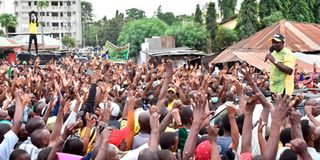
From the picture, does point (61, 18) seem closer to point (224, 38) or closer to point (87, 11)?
point (87, 11)

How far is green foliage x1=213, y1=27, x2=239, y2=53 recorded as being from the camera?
36.9 meters

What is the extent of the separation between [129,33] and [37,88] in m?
30.9

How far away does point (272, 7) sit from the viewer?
34.2 m

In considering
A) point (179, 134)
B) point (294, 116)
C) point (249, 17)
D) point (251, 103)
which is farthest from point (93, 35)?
point (294, 116)

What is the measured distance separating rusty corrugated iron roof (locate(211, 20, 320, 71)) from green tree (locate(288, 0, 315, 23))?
36.1 ft

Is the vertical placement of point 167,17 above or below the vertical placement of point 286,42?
above

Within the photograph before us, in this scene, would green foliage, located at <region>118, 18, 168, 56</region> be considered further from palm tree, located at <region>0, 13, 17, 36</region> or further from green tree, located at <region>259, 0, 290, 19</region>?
palm tree, located at <region>0, 13, 17, 36</region>

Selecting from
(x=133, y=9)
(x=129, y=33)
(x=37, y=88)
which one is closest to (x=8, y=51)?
(x=129, y=33)

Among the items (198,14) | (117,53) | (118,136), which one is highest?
(198,14)

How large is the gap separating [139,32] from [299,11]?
12234 millimetres

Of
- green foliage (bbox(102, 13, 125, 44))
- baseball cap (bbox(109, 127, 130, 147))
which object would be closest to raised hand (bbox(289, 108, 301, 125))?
baseball cap (bbox(109, 127, 130, 147))

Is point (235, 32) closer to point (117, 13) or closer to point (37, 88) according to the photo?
Result: point (37, 88)

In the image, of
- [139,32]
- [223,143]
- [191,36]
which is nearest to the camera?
[223,143]

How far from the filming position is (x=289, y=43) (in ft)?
71.1
